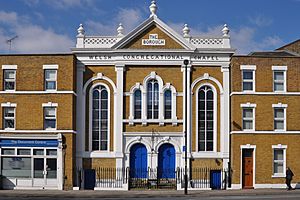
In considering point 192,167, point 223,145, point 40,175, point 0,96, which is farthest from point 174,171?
point 0,96

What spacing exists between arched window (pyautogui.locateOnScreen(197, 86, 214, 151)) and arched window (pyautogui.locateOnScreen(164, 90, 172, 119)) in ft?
6.86

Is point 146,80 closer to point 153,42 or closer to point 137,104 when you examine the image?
point 137,104

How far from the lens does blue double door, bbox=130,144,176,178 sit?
41219 millimetres

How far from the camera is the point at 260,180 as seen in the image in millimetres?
40219

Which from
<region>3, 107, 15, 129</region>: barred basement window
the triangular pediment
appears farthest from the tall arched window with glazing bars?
<region>3, 107, 15, 129</region>: barred basement window

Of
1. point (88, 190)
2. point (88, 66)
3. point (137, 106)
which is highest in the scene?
point (88, 66)

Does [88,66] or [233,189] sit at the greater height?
[88,66]

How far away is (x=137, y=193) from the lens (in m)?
36.8

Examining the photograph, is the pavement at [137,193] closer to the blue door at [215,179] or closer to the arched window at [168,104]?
the blue door at [215,179]

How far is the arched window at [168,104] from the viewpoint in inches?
1649

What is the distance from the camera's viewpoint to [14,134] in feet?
132

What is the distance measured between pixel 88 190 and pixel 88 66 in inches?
352

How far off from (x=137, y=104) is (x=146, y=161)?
163 inches

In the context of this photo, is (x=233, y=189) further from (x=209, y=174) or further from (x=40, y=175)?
(x=40, y=175)
